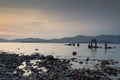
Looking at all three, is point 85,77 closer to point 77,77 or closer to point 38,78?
point 77,77

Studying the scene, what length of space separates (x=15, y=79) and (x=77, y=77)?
870 cm

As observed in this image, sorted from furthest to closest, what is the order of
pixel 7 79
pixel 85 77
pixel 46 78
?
pixel 85 77, pixel 46 78, pixel 7 79

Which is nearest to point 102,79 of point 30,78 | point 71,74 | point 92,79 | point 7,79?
point 92,79

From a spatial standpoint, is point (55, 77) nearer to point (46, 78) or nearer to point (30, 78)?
point (46, 78)

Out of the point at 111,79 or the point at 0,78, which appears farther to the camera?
the point at 111,79

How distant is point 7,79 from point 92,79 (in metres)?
11.2

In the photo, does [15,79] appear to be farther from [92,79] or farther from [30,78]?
[92,79]

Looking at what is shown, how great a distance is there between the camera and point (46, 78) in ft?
108

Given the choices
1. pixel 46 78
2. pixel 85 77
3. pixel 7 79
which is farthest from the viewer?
pixel 85 77

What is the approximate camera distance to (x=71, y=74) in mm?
37250

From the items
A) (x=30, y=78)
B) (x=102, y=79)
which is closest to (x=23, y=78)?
(x=30, y=78)

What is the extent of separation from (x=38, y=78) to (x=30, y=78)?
1.10 meters

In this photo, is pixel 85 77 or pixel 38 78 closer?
pixel 38 78

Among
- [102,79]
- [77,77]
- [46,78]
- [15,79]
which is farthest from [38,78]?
[102,79]
